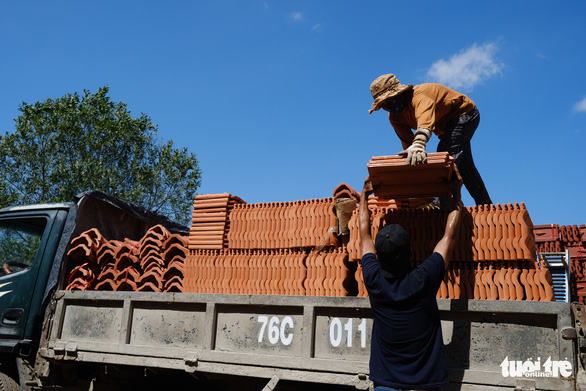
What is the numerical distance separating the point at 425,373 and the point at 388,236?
2.46 feet

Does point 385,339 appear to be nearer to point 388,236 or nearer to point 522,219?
point 388,236

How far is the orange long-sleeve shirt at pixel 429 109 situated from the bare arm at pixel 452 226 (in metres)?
0.59

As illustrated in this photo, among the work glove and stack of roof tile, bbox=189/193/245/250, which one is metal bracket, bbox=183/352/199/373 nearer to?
stack of roof tile, bbox=189/193/245/250

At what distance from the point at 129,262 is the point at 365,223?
9.26ft

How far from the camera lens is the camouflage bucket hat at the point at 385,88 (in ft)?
13.6

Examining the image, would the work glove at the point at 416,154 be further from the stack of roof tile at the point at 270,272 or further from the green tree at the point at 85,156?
the green tree at the point at 85,156

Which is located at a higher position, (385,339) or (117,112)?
(117,112)

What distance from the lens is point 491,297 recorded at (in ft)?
11.1

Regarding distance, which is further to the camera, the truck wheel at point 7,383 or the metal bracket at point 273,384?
the truck wheel at point 7,383

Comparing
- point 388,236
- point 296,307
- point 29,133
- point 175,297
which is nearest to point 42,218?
point 175,297

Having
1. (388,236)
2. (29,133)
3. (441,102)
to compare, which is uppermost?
(29,133)

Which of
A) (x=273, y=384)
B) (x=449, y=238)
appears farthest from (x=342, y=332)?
(x=449, y=238)

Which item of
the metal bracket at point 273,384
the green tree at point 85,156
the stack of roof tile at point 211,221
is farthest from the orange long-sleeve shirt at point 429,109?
the green tree at point 85,156

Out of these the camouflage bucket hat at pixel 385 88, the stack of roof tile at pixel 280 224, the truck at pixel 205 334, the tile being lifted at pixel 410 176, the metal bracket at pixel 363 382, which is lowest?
the metal bracket at pixel 363 382
